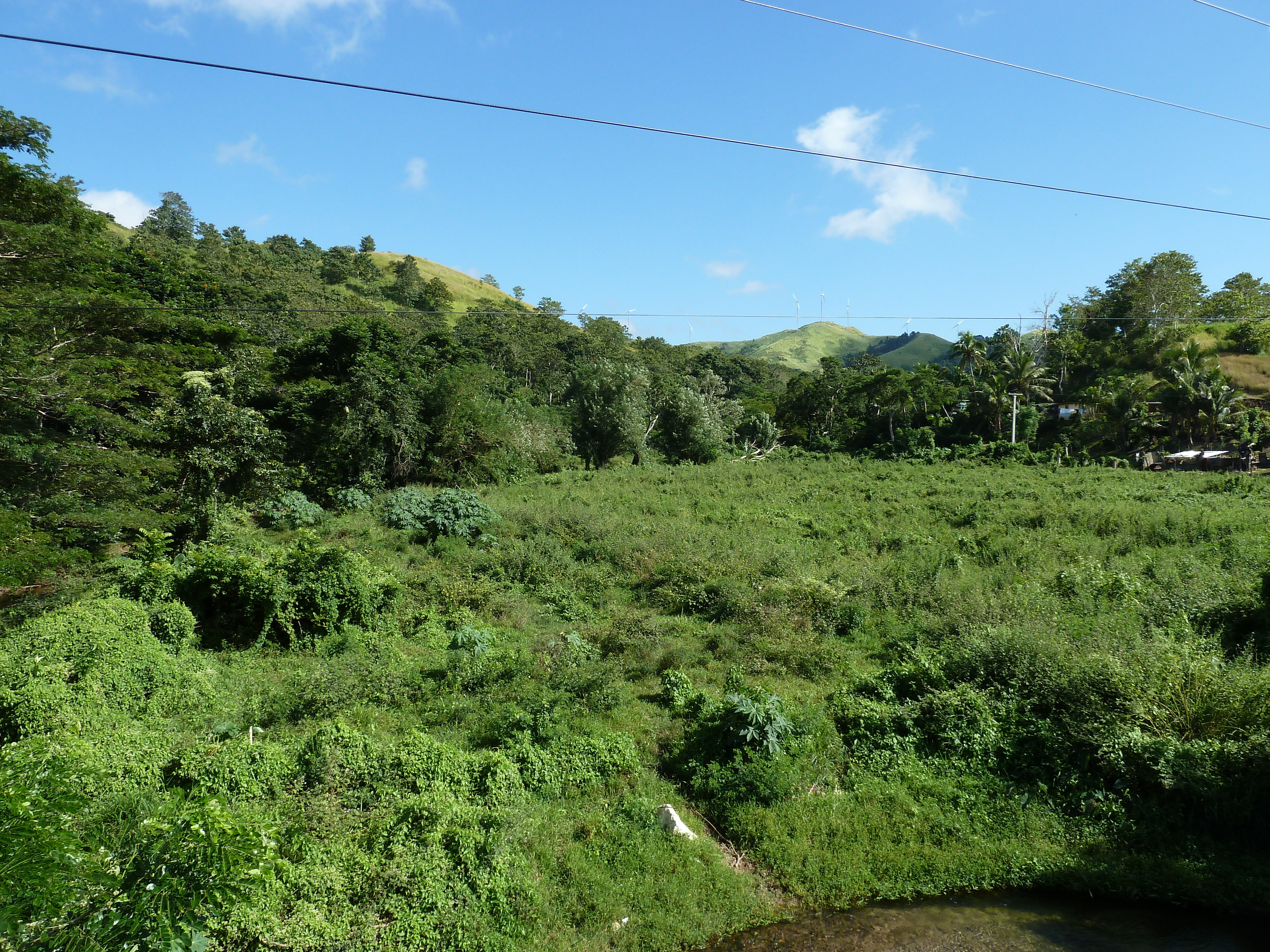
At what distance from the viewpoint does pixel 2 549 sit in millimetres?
10945

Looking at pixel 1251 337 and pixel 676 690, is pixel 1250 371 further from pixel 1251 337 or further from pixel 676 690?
pixel 676 690

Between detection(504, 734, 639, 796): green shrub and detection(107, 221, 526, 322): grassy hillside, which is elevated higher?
detection(107, 221, 526, 322): grassy hillside

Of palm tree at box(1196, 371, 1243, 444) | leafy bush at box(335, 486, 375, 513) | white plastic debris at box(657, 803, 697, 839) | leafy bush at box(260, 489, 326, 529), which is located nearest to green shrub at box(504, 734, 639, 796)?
white plastic debris at box(657, 803, 697, 839)

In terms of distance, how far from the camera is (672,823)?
7172 mm

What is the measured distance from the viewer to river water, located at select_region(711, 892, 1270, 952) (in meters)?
5.95

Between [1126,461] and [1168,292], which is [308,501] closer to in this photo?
[1126,461]

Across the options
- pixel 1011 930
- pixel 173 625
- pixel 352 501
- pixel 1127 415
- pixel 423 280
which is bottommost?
pixel 1011 930

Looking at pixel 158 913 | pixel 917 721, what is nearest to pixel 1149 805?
pixel 917 721

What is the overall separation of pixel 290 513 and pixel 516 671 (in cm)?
1381

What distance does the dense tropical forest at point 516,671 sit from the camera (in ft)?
19.3

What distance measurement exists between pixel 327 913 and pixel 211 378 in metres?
18.4

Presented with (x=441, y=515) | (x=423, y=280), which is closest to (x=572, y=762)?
(x=441, y=515)

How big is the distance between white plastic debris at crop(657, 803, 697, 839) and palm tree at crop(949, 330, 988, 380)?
48.8 metres

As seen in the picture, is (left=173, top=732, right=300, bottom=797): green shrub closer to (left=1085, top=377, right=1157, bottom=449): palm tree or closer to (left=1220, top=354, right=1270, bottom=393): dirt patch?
(left=1085, top=377, right=1157, bottom=449): palm tree
